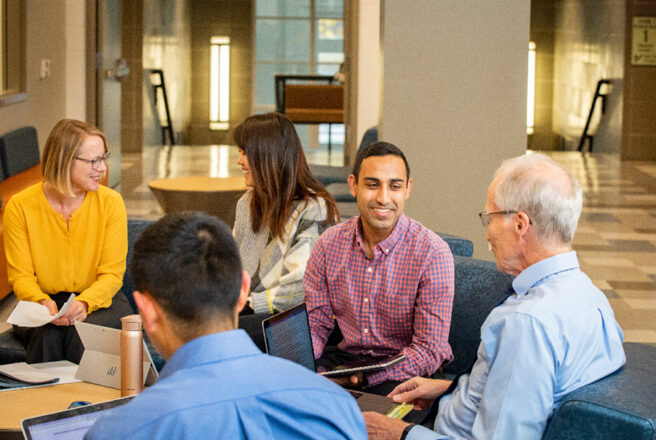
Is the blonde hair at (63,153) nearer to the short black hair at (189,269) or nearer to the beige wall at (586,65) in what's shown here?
the short black hair at (189,269)

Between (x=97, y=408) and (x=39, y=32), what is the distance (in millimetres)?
7686

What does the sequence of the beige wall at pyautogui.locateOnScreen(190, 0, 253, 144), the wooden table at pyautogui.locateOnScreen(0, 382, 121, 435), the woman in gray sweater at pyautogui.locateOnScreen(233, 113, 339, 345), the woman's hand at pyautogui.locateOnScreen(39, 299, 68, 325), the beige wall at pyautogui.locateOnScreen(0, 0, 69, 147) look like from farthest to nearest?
the beige wall at pyautogui.locateOnScreen(190, 0, 253, 144), the beige wall at pyautogui.locateOnScreen(0, 0, 69, 147), the woman in gray sweater at pyautogui.locateOnScreen(233, 113, 339, 345), the woman's hand at pyautogui.locateOnScreen(39, 299, 68, 325), the wooden table at pyautogui.locateOnScreen(0, 382, 121, 435)

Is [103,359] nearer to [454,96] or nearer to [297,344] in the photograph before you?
[297,344]

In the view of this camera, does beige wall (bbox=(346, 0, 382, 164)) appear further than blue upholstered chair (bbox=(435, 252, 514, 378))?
Yes

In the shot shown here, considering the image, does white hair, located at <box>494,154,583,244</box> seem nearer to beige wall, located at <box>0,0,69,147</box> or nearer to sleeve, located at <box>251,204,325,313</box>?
sleeve, located at <box>251,204,325,313</box>

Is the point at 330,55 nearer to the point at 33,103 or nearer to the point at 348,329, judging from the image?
the point at 33,103

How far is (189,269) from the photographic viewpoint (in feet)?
4.78

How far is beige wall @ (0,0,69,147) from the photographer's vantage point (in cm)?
870

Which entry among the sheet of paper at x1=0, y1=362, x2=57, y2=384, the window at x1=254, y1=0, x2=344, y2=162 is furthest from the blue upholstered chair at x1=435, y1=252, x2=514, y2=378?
the window at x1=254, y1=0, x2=344, y2=162

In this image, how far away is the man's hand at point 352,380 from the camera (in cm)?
292

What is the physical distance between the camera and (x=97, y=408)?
82.0 inches

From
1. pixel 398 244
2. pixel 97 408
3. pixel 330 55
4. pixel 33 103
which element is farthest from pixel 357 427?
pixel 330 55

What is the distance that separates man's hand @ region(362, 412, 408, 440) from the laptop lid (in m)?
0.69

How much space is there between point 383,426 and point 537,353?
1.54ft
